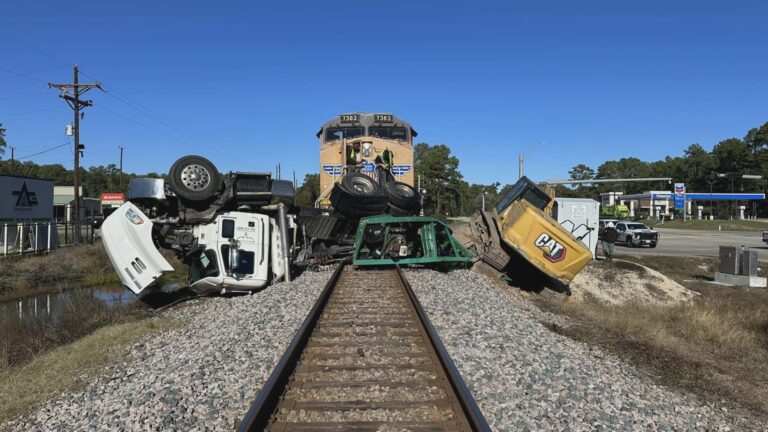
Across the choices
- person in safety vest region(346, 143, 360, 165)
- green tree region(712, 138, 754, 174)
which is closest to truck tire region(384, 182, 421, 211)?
person in safety vest region(346, 143, 360, 165)

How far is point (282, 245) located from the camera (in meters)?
11.5

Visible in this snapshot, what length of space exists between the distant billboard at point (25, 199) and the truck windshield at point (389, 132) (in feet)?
64.5

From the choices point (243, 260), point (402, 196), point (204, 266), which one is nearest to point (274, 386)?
point (243, 260)

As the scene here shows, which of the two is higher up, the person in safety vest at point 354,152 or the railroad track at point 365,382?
the person in safety vest at point 354,152

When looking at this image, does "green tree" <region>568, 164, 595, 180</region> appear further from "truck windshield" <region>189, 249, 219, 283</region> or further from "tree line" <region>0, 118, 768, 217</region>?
"truck windshield" <region>189, 249, 219, 283</region>

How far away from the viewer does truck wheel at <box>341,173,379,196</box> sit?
45.9 ft

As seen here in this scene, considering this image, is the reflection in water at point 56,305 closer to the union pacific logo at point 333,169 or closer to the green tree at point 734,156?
the union pacific logo at point 333,169

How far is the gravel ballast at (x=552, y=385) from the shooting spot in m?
4.44

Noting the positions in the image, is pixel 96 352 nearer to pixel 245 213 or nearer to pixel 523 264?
pixel 245 213

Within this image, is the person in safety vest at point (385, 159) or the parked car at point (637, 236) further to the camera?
the parked car at point (637, 236)

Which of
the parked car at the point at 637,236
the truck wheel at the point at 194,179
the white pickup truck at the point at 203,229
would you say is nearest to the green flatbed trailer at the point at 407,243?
the white pickup truck at the point at 203,229

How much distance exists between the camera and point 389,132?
1705 centimetres

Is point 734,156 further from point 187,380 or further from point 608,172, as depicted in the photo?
point 187,380

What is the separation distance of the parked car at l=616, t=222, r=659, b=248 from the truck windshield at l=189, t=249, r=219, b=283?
31.1 metres
